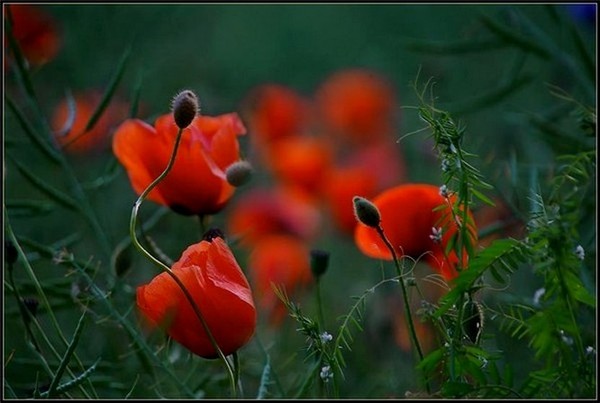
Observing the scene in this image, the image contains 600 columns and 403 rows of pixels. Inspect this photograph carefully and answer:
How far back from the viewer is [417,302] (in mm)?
1568

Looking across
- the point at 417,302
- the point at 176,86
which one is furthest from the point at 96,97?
the point at 417,302

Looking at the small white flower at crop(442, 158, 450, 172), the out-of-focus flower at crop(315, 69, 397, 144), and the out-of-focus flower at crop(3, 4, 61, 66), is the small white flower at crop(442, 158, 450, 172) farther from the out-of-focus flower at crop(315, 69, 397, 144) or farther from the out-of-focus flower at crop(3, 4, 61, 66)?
the out-of-focus flower at crop(315, 69, 397, 144)

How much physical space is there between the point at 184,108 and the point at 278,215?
1.19m

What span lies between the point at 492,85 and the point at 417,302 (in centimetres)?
68

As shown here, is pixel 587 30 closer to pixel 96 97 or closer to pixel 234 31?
pixel 96 97

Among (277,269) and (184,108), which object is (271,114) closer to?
(277,269)

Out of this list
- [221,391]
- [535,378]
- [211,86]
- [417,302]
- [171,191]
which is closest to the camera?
[535,378]

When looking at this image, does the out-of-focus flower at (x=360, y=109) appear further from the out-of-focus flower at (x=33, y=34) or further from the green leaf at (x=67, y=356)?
the green leaf at (x=67, y=356)

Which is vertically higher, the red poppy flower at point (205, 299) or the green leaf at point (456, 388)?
the red poppy flower at point (205, 299)

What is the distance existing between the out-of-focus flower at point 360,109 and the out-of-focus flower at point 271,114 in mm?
158

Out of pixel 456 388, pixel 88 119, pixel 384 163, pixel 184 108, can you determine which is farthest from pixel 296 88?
pixel 456 388

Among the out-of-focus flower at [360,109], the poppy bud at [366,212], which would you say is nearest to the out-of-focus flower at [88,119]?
the out-of-focus flower at [360,109]

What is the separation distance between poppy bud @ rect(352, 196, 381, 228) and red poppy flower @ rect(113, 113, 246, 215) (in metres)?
0.21

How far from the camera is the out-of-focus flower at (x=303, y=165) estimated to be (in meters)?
1.95
